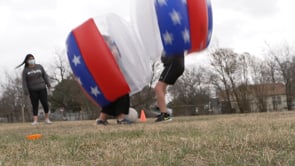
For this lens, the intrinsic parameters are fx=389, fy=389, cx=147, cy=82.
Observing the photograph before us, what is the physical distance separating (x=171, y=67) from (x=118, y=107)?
3.33 feet

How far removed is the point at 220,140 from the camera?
2654mm

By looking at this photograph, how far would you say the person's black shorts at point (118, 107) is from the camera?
5.79 meters

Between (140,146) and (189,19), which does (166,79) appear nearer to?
(189,19)

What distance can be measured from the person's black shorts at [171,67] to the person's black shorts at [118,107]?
2.16 ft

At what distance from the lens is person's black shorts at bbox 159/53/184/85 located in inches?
222

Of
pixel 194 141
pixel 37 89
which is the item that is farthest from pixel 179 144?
pixel 37 89

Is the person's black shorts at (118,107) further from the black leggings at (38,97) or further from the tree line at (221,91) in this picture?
the tree line at (221,91)

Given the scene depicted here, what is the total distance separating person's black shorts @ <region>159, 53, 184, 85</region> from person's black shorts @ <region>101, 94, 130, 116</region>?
0.66 metres

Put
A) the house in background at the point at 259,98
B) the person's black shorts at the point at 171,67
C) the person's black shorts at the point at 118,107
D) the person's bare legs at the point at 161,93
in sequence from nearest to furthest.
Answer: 1. the person's black shorts at the point at 171,67
2. the person's black shorts at the point at 118,107
3. the person's bare legs at the point at 161,93
4. the house in background at the point at 259,98

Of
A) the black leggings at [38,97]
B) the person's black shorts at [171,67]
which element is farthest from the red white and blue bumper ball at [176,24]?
the black leggings at [38,97]

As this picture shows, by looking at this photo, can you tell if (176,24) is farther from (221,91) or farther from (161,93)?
(221,91)

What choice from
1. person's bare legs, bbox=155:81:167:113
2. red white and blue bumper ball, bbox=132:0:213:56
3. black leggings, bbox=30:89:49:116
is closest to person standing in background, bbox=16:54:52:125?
black leggings, bbox=30:89:49:116

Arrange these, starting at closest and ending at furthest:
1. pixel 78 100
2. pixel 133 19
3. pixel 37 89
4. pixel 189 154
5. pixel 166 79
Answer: pixel 189 154 < pixel 133 19 < pixel 166 79 < pixel 37 89 < pixel 78 100

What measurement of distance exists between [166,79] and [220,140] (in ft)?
10.9
